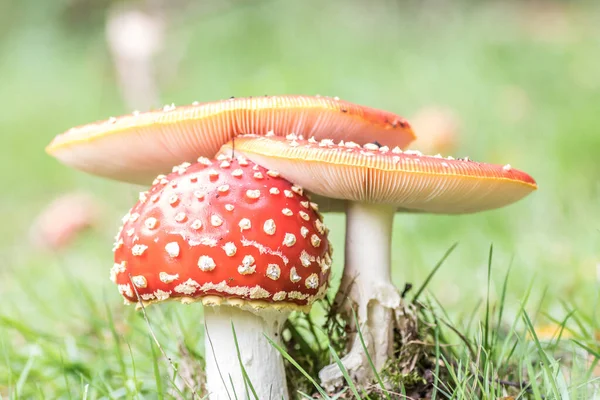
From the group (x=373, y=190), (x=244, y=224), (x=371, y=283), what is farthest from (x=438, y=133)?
(x=244, y=224)

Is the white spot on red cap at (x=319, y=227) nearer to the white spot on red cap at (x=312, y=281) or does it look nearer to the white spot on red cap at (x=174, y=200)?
the white spot on red cap at (x=312, y=281)

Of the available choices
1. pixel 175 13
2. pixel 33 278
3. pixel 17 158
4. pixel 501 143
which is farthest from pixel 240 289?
pixel 175 13

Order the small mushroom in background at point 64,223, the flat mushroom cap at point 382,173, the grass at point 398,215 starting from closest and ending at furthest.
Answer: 1. the flat mushroom cap at point 382,173
2. the grass at point 398,215
3. the small mushroom in background at point 64,223

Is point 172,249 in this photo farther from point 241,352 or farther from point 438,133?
point 438,133

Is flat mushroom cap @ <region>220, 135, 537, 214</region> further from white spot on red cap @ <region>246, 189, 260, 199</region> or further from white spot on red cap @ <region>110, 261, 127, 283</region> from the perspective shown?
white spot on red cap @ <region>110, 261, 127, 283</region>

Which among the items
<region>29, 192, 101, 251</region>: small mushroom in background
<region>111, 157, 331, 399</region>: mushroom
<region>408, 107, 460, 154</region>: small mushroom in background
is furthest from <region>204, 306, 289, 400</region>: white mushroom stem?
<region>29, 192, 101, 251</region>: small mushroom in background

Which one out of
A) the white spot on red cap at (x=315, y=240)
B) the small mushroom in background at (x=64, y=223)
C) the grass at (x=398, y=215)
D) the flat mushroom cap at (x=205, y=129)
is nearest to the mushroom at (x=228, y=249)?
the white spot on red cap at (x=315, y=240)
